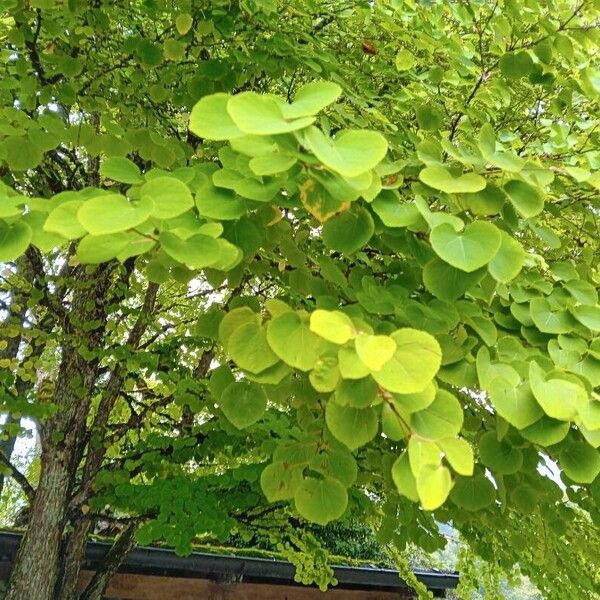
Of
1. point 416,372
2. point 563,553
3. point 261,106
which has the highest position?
point 261,106

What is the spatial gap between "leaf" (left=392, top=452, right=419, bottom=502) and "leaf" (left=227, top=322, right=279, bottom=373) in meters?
0.28

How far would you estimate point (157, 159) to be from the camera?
1.92m

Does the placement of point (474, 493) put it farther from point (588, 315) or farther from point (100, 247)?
point (100, 247)

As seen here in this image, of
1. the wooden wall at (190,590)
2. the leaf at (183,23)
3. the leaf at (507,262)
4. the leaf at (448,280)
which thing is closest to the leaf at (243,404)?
the leaf at (448,280)

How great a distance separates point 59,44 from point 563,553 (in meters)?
4.18

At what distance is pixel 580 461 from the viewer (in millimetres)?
1107

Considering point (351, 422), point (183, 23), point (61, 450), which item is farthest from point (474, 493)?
point (61, 450)

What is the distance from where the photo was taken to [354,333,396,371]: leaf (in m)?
0.72


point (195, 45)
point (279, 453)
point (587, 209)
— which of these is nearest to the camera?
→ point (279, 453)

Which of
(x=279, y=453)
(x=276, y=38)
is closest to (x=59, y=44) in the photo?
(x=276, y=38)

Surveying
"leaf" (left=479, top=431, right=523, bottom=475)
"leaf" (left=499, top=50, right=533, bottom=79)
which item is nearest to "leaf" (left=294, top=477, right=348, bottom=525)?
"leaf" (left=479, top=431, right=523, bottom=475)

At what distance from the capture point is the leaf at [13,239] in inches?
33.8

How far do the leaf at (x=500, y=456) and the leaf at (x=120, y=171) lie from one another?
912 millimetres

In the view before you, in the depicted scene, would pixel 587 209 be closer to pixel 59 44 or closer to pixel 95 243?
pixel 95 243
